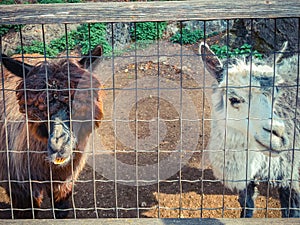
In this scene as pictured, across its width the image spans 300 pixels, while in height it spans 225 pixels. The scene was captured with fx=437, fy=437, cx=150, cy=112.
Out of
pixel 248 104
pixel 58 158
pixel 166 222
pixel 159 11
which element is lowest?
pixel 166 222

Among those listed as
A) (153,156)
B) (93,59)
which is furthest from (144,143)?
(93,59)

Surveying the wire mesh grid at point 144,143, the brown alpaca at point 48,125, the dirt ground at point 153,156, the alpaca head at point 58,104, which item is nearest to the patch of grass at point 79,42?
the dirt ground at point 153,156

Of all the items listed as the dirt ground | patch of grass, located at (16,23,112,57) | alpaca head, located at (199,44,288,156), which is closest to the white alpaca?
alpaca head, located at (199,44,288,156)

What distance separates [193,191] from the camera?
5.36 metres

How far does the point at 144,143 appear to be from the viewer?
715cm

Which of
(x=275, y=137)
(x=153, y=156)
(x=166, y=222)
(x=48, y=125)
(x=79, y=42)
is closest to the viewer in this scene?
(x=166, y=222)

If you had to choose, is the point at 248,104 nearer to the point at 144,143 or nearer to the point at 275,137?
the point at 275,137

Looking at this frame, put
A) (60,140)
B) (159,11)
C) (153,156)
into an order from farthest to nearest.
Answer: (153,156) → (60,140) → (159,11)

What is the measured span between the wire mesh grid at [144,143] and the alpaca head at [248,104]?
1 cm

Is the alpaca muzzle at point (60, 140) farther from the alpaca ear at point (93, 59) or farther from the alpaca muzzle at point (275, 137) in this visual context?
the alpaca muzzle at point (275, 137)

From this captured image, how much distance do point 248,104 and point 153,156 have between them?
2899 millimetres

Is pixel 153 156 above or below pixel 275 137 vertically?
below

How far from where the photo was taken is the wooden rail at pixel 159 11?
2.65 m

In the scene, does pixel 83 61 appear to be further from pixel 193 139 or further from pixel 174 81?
pixel 174 81
